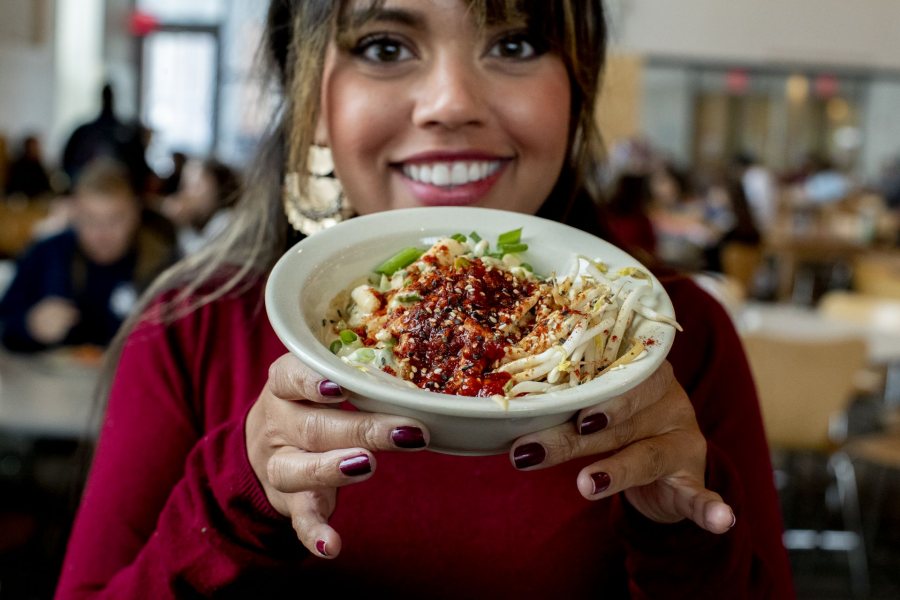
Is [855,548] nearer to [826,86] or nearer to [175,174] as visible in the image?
[175,174]

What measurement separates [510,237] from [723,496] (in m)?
0.33

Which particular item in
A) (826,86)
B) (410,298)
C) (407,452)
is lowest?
(826,86)

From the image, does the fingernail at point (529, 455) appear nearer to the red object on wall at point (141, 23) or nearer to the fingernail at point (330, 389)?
the fingernail at point (330, 389)

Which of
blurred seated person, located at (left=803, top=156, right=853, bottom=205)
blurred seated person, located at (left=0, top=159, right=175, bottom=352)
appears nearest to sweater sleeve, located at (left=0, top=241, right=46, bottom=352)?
blurred seated person, located at (left=0, top=159, right=175, bottom=352)

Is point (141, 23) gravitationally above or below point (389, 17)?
below

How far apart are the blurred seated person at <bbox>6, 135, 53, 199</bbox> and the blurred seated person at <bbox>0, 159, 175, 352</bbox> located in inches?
225

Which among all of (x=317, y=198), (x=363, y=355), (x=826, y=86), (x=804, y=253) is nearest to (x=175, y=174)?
(x=317, y=198)

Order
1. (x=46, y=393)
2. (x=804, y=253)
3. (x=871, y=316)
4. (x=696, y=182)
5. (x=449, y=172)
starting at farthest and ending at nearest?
(x=696, y=182) < (x=804, y=253) < (x=871, y=316) < (x=46, y=393) < (x=449, y=172)

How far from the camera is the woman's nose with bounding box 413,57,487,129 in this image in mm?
977

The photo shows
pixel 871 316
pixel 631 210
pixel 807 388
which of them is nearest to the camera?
pixel 807 388

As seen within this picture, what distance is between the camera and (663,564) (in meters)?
0.94

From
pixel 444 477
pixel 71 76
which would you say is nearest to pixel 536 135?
pixel 444 477

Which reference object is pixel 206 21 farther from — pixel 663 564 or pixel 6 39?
pixel 663 564

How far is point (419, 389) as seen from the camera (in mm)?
708
